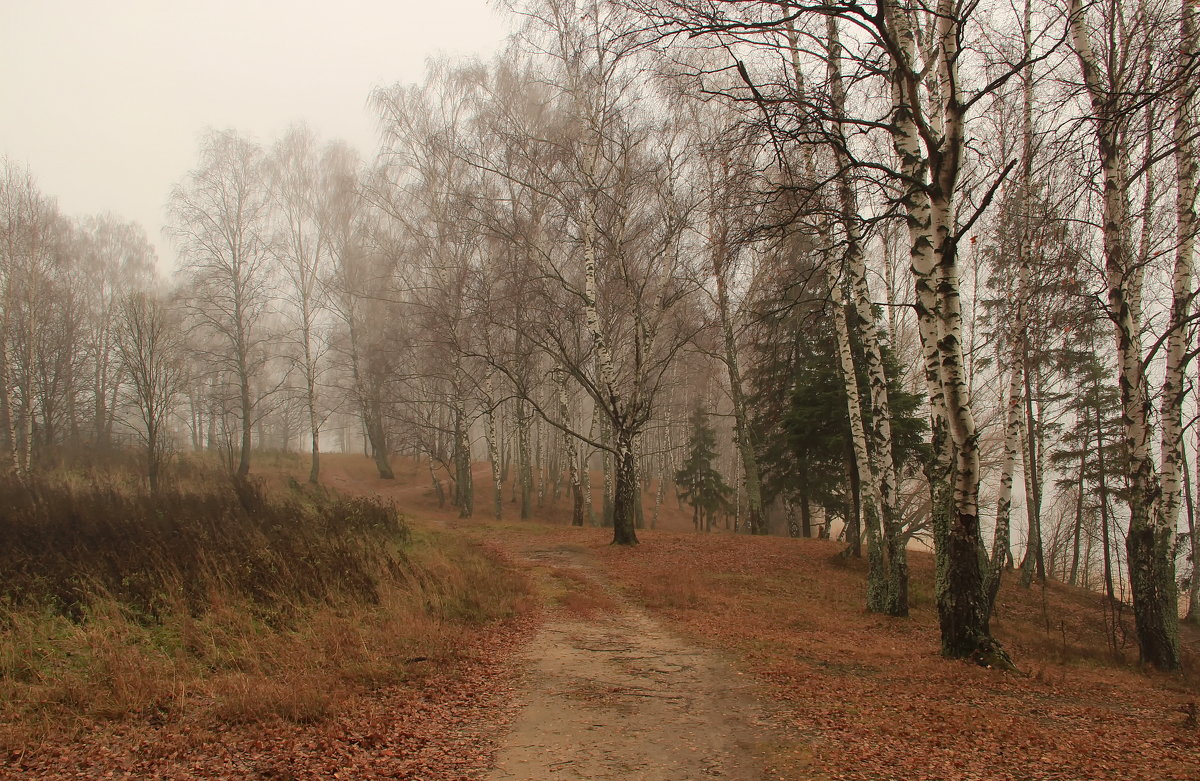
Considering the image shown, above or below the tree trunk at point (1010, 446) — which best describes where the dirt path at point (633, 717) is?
below

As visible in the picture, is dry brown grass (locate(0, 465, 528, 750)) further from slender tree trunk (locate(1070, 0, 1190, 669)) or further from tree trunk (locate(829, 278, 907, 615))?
slender tree trunk (locate(1070, 0, 1190, 669))

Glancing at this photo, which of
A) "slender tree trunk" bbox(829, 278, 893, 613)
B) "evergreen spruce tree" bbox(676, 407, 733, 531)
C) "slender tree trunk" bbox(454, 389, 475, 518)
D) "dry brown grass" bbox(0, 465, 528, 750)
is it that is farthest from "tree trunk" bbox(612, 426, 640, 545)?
"evergreen spruce tree" bbox(676, 407, 733, 531)

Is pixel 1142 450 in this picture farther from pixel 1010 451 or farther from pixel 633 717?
pixel 633 717

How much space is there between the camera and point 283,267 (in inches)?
1110

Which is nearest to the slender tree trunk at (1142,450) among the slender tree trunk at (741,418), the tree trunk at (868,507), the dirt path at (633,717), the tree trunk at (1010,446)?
the tree trunk at (1010,446)

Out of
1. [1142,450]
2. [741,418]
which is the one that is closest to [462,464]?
[741,418]

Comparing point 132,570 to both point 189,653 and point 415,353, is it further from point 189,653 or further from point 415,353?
point 415,353

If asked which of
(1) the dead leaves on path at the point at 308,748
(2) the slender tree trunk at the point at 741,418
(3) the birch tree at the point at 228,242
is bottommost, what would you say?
(1) the dead leaves on path at the point at 308,748

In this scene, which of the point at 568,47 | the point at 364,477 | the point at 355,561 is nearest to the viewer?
the point at 355,561

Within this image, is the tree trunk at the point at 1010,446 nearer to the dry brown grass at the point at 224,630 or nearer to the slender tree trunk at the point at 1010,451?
the slender tree trunk at the point at 1010,451

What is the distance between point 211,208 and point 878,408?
25845mm

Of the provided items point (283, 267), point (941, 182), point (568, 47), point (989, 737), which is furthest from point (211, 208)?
point (989, 737)

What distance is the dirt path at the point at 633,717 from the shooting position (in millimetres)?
3955

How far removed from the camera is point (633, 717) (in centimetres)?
481
